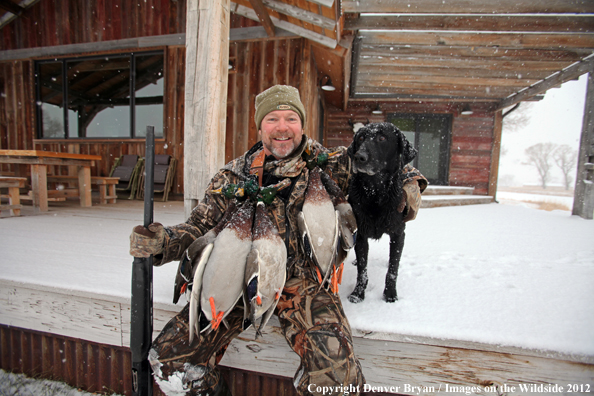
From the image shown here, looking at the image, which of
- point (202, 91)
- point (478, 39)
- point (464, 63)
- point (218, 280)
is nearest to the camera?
point (218, 280)

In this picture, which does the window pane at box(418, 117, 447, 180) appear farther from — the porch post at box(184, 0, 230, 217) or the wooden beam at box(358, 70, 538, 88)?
the porch post at box(184, 0, 230, 217)

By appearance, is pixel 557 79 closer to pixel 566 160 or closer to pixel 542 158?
pixel 566 160

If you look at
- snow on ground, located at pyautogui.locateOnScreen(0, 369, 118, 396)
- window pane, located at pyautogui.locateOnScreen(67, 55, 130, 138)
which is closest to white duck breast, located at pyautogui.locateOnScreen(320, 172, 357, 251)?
snow on ground, located at pyautogui.locateOnScreen(0, 369, 118, 396)

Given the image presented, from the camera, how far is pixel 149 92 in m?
5.71

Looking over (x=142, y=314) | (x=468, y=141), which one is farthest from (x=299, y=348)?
(x=468, y=141)

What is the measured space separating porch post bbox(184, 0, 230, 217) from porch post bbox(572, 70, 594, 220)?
5701mm

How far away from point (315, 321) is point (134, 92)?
652 cm

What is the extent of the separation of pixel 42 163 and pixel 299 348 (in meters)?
4.34

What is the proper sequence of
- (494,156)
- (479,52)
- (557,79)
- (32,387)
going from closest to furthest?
(32,387) < (479,52) < (557,79) < (494,156)

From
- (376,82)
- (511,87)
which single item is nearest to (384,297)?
(376,82)

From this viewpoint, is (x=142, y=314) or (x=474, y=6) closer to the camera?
(x=142, y=314)

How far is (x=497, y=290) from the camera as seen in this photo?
1.58 meters

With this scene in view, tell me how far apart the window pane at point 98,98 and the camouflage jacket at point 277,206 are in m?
5.74

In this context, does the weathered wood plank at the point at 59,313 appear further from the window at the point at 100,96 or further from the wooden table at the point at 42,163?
the window at the point at 100,96
